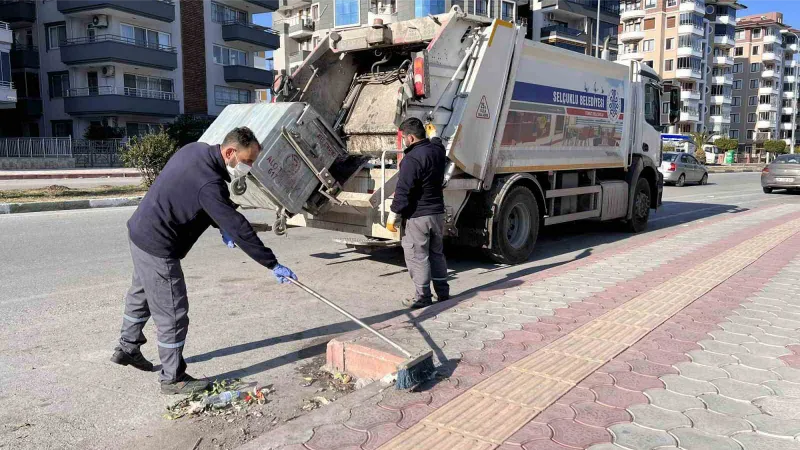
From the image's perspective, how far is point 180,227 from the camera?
373 centimetres

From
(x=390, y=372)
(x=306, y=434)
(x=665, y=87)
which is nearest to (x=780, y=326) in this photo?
(x=390, y=372)

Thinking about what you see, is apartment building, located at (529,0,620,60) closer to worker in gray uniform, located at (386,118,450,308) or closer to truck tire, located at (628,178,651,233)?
truck tire, located at (628,178,651,233)

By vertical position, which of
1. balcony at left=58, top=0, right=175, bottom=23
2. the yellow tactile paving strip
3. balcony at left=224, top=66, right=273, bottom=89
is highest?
balcony at left=58, top=0, right=175, bottom=23

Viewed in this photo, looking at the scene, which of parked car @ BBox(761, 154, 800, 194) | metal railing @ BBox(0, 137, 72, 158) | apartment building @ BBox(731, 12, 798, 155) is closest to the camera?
parked car @ BBox(761, 154, 800, 194)

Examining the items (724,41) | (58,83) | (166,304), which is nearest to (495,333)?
(166,304)

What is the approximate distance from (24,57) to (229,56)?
1213cm

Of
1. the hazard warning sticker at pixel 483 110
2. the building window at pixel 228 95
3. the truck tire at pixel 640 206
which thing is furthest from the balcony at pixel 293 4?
the hazard warning sticker at pixel 483 110

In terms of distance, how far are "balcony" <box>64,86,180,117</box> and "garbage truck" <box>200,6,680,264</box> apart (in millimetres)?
30180

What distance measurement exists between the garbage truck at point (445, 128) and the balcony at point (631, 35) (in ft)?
258

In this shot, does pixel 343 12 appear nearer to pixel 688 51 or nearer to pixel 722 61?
pixel 688 51

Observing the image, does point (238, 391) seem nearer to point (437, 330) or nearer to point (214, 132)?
point (437, 330)

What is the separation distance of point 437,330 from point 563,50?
5.43 metres

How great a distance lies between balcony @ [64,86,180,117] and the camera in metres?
34.0

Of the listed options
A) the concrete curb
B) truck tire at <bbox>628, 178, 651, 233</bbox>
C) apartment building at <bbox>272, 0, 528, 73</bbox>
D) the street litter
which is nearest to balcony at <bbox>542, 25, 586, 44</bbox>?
apartment building at <bbox>272, 0, 528, 73</bbox>
